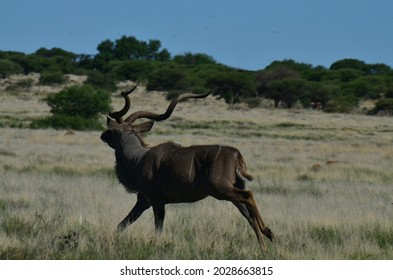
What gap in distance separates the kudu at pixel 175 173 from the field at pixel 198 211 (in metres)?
0.31

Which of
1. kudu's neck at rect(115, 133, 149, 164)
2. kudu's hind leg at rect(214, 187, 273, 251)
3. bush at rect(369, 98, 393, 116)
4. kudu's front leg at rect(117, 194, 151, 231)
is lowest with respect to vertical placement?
bush at rect(369, 98, 393, 116)

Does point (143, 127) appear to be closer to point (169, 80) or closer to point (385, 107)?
point (385, 107)

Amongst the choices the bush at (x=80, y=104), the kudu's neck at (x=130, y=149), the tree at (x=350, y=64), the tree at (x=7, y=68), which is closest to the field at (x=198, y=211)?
the kudu's neck at (x=130, y=149)

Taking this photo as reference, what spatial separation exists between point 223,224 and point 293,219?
1.07m

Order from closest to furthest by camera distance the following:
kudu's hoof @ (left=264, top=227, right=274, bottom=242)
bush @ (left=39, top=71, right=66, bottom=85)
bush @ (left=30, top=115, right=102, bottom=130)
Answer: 1. kudu's hoof @ (left=264, top=227, right=274, bottom=242)
2. bush @ (left=30, top=115, right=102, bottom=130)
3. bush @ (left=39, top=71, right=66, bottom=85)

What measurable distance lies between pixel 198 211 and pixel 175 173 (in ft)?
7.29

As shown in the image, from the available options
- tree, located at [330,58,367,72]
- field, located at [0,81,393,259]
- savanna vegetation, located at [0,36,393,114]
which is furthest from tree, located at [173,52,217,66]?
field, located at [0,81,393,259]

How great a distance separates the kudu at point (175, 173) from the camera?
789 cm

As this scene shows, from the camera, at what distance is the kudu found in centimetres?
789

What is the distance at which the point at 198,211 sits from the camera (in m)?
10.4

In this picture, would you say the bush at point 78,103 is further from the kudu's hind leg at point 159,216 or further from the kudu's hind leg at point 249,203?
the kudu's hind leg at point 249,203

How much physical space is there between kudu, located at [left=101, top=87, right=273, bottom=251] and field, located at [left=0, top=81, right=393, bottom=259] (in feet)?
1.02

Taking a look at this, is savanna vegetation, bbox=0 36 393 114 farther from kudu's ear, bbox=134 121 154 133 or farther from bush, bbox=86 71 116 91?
kudu's ear, bbox=134 121 154 133
